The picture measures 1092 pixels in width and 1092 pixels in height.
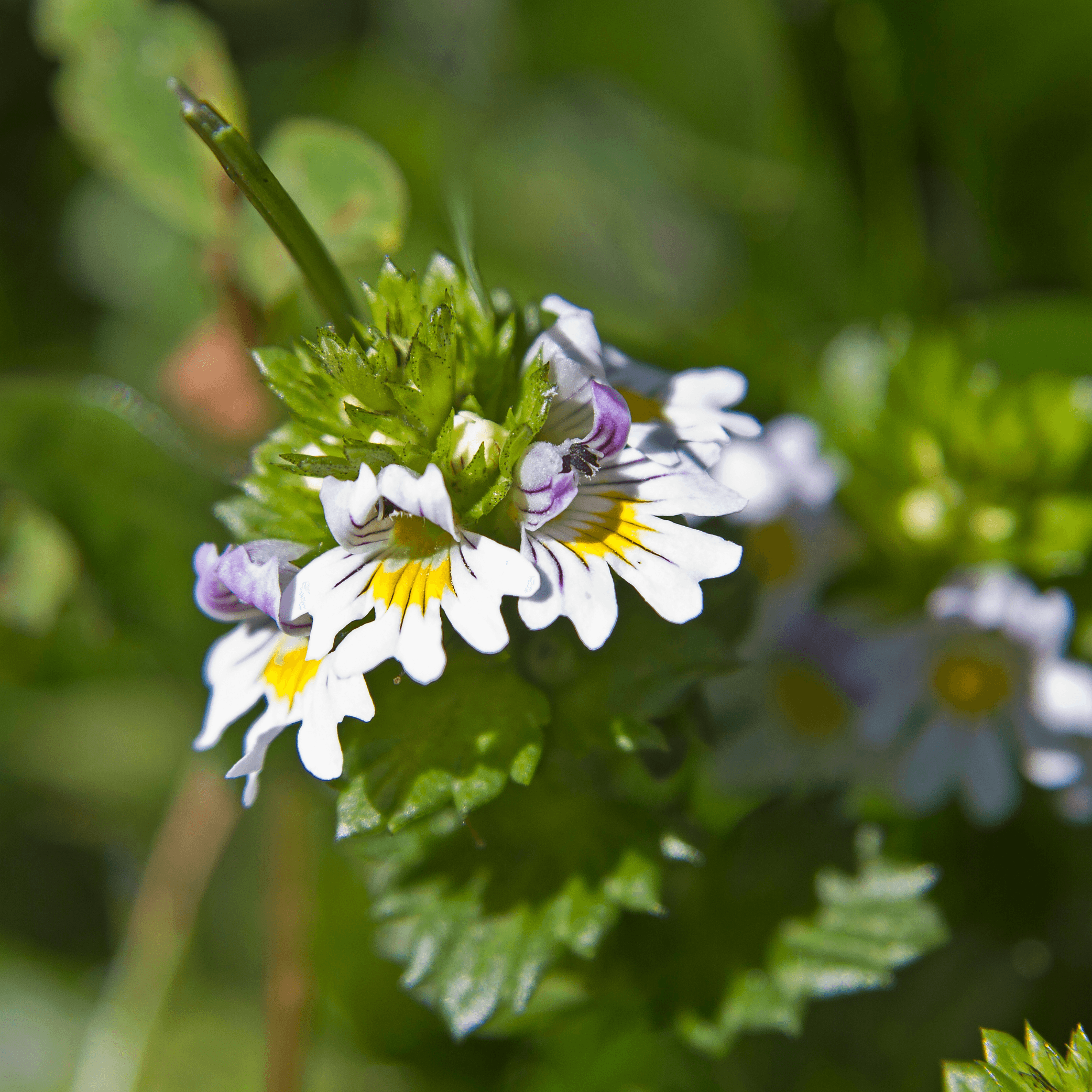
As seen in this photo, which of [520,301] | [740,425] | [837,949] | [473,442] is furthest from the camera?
[520,301]

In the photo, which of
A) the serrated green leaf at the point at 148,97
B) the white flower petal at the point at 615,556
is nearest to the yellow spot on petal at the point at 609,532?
the white flower petal at the point at 615,556

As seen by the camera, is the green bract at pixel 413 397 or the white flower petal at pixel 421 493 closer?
the white flower petal at pixel 421 493

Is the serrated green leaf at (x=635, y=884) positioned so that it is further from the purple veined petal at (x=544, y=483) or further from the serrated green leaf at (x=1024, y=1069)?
the purple veined petal at (x=544, y=483)

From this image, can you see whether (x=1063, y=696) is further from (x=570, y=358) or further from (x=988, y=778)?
(x=570, y=358)

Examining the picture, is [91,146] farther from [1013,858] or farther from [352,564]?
[1013,858]

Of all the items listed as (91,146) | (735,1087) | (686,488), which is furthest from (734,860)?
(91,146)

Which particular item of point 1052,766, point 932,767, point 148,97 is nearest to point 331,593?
point 932,767
